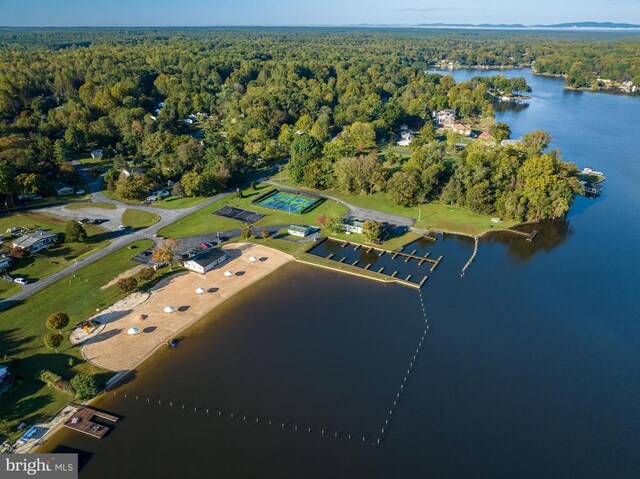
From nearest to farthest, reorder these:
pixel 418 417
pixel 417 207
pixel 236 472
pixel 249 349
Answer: pixel 236 472 → pixel 418 417 → pixel 249 349 → pixel 417 207

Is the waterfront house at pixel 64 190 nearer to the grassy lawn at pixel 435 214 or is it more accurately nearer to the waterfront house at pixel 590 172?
the grassy lawn at pixel 435 214

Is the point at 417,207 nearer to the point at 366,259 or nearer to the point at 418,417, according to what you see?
the point at 366,259

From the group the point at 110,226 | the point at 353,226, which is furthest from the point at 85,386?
the point at 353,226

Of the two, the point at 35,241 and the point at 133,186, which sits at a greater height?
the point at 133,186

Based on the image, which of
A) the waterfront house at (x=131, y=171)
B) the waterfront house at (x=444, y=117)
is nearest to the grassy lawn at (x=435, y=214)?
the waterfront house at (x=131, y=171)

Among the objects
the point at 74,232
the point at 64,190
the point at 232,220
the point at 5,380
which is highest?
the point at 74,232

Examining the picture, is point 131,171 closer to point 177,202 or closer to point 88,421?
point 177,202

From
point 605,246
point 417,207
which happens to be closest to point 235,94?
point 417,207
